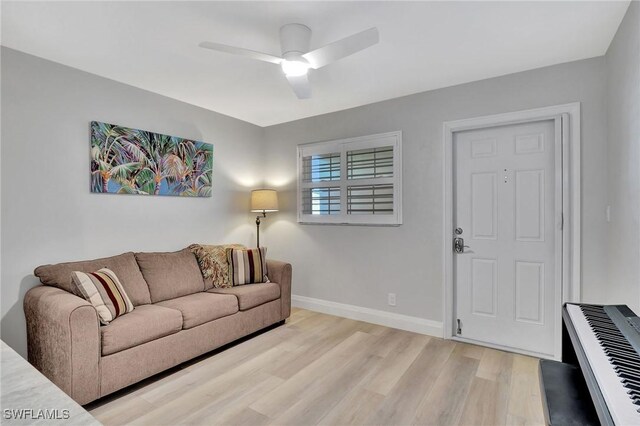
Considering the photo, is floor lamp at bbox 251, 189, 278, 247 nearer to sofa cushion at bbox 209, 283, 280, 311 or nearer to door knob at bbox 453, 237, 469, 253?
sofa cushion at bbox 209, 283, 280, 311

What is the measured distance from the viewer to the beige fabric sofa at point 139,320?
6.56ft

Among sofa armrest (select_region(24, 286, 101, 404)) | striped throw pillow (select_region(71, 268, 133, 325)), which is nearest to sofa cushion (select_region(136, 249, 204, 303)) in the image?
striped throw pillow (select_region(71, 268, 133, 325))

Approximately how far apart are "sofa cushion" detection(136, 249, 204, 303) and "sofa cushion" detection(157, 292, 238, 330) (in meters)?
0.09

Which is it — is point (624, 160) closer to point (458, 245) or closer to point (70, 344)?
point (458, 245)

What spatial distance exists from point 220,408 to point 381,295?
78.6 inches

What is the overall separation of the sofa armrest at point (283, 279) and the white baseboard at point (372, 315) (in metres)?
0.54

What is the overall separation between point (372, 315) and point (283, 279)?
1053 millimetres

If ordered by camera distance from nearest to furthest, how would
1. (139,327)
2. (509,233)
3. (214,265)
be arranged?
(139,327), (509,233), (214,265)

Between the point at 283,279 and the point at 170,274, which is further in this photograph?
the point at 283,279

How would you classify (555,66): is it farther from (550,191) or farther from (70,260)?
(70,260)

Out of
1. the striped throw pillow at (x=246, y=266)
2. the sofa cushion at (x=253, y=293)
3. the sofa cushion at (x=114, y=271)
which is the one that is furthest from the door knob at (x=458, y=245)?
the sofa cushion at (x=114, y=271)

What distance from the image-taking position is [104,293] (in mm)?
2309

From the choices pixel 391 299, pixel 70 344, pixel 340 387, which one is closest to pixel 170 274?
pixel 70 344

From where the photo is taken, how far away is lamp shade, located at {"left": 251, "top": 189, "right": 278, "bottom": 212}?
13.3 feet
